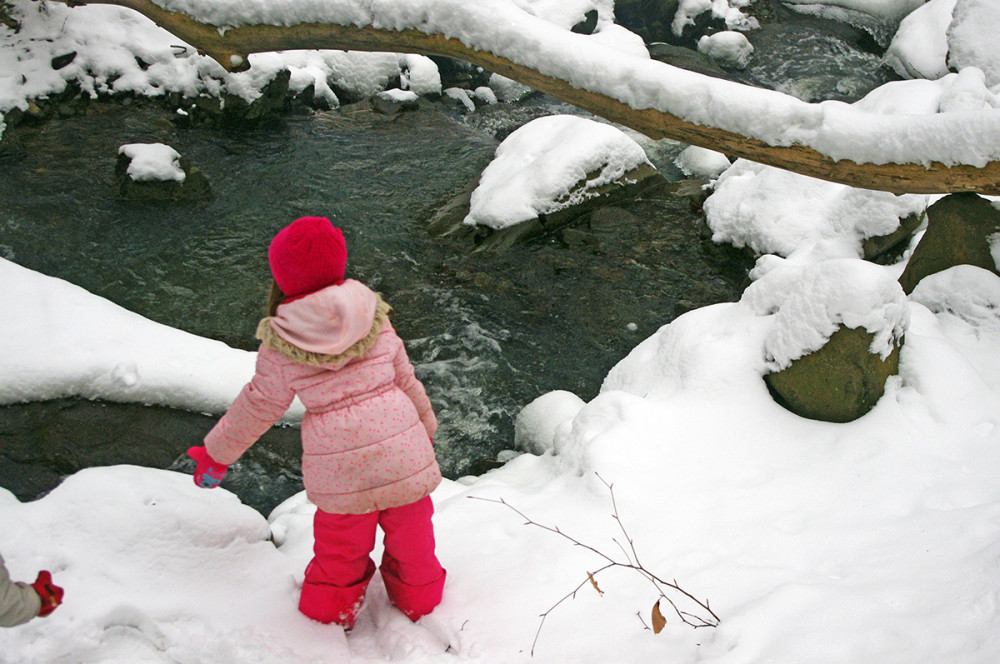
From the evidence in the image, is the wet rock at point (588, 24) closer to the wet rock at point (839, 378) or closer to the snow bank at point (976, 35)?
the snow bank at point (976, 35)

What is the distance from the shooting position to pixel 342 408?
2.08 metres

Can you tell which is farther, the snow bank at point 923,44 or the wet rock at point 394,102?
the snow bank at point 923,44

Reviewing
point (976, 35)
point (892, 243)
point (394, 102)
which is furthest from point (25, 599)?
point (976, 35)

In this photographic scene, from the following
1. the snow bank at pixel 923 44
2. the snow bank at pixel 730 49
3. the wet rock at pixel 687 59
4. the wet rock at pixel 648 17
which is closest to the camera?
the snow bank at pixel 923 44

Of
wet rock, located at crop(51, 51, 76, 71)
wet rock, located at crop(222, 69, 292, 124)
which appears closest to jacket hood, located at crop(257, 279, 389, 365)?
wet rock, located at crop(222, 69, 292, 124)

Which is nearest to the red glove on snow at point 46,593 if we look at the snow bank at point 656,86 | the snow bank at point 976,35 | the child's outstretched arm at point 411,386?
the child's outstretched arm at point 411,386

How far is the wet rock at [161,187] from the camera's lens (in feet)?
20.4

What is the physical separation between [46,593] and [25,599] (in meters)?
0.06

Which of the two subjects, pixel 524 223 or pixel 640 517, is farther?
pixel 524 223

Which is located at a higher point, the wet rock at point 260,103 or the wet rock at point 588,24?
the wet rock at point 588,24

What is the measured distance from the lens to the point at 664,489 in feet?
9.40

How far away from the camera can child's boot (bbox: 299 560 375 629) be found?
2209 mm

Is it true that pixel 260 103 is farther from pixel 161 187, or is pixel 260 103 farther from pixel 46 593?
pixel 46 593

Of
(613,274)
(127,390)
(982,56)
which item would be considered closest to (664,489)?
(127,390)
